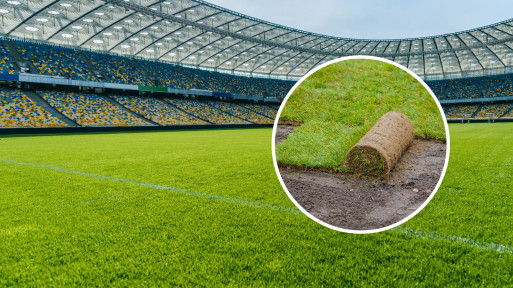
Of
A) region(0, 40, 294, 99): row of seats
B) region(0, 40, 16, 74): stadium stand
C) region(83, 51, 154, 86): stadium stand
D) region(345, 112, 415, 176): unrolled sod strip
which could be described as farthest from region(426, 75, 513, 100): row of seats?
region(345, 112, 415, 176): unrolled sod strip

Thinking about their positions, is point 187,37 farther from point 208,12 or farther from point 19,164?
point 19,164

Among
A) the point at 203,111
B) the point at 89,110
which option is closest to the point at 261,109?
the point at 203,111

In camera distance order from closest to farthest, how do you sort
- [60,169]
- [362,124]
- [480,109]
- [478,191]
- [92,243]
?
[362,124], [92,243], [478,191], [60,169], [480,109]

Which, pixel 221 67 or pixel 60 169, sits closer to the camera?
pixel 60 169

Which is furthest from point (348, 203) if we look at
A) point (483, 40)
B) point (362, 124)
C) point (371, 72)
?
point (483, 40)

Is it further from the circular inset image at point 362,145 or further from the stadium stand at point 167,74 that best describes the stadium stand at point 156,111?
the circular inset image at point 362,145

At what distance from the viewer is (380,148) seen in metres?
1.28

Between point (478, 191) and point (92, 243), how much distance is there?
511 cm

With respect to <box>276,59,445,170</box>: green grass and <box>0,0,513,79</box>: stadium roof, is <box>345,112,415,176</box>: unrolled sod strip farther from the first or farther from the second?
<box>0,0,513,79</box>: stadium roof

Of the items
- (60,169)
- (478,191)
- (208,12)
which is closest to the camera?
(478,191)

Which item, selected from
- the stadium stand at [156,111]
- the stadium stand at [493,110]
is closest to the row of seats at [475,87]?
the stadium stand at [493,110]

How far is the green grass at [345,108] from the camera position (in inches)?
57.3

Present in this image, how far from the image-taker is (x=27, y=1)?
24906mm

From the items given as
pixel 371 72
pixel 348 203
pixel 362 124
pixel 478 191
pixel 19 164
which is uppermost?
pixel 371 72
